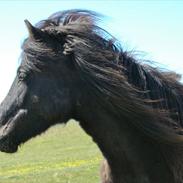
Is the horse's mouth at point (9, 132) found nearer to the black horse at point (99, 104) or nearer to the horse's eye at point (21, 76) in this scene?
the black horse at point (99, 104)

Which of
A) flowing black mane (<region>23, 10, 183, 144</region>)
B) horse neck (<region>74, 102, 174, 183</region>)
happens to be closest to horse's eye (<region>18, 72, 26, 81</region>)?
flowing black mane (<region>23, 10, 183, 144</region>)

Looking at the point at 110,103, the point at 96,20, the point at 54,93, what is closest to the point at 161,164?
the point at 110,103

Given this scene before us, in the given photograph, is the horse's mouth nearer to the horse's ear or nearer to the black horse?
the black horse

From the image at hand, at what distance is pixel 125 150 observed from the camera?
14.8 ft

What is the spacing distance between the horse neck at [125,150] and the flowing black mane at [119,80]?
9 cm

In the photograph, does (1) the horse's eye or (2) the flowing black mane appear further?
(1) the horse's eye

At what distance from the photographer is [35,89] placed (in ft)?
15.0

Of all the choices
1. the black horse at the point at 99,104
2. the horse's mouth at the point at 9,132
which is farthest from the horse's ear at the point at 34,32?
the horse's mouth at the point at 9,132

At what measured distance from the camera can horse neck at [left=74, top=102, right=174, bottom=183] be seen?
4488mm

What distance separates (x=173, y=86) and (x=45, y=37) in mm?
1224

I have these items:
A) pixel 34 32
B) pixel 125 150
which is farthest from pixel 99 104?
pixel 34 32

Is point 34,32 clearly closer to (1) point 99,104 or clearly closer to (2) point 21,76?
(2) point 21,76

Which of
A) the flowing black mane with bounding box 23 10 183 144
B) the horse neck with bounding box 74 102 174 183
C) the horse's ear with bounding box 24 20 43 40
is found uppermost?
the horse's ear with bounding box 24 20 43 40

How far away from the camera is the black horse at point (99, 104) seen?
4.47 metres
